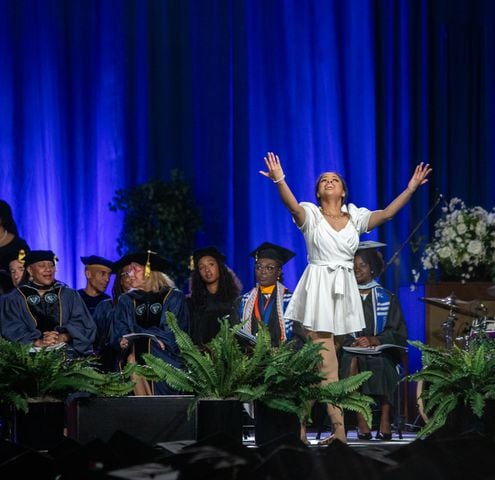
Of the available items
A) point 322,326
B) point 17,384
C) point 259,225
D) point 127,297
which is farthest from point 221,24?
point 17,384

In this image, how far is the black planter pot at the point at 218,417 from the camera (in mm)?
4316

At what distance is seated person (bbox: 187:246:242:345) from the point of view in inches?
332

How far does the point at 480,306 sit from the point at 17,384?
14.5ft

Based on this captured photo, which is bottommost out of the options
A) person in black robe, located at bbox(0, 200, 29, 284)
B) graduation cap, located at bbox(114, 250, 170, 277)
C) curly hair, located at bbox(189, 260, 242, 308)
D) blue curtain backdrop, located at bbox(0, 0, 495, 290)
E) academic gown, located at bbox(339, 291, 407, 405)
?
academic gown, located at bbox(339, 291, 407, 405)

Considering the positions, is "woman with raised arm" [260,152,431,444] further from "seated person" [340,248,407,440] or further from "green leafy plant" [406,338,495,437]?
"seated person" [340,248,407,440]

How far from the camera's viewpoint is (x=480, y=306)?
25.9 ft

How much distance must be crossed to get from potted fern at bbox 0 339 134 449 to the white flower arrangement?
4.43 m

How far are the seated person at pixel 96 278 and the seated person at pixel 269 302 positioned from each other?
4.64 feet

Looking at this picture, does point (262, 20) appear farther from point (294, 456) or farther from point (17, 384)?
point (294, 456)

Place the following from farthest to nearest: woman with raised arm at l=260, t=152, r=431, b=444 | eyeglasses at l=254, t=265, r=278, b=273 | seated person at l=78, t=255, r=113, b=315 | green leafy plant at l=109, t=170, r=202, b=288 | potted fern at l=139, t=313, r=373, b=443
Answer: green leafy plant at l=109, t=170, r=202, b=288 → seated person at l=78, t=255, r=113, b=315 → eyeglasses at l=254, t=265, r=278, b=273 → woman with raised arm at l=260, t=152, r=431, b=444 → potted fern at l=139, t=313, r=373, b=443

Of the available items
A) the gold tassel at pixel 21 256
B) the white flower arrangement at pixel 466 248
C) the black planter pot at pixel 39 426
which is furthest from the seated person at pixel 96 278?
the black planter pot at pixel 39 426

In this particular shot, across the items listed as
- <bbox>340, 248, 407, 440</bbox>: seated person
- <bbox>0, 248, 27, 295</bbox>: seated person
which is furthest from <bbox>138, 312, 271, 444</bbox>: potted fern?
<bbox>0, 248, 27, 295</bbox>: seated person

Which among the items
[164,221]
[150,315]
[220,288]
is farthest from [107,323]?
[164,221]

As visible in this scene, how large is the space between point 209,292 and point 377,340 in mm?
1639
